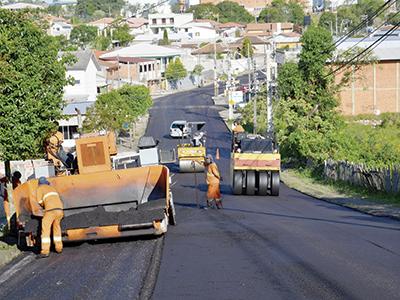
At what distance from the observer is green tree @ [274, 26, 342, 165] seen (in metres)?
45.6

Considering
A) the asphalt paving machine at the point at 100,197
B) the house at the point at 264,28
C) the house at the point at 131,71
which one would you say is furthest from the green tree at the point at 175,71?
the asphalt paving machine at the point at 100,197

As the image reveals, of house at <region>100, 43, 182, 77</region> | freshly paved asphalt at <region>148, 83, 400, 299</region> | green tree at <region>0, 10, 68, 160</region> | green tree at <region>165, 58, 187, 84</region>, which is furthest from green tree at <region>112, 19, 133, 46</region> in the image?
green tree at <region>0, 10, 68, 160</region>

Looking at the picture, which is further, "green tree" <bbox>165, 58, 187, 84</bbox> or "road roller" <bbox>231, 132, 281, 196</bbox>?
"green tree" <bbox>165, 58, 187, 84</bbox>

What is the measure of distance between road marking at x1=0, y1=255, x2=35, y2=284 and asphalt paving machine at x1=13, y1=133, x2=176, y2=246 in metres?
0.68

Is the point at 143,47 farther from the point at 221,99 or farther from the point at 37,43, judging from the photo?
the point at 37,43

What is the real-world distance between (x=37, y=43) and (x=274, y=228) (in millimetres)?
6907

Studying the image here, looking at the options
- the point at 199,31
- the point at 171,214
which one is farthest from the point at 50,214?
the point at 199,31

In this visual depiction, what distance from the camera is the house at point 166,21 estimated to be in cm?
17538

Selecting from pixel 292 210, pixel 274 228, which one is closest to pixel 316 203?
pixel 292 210

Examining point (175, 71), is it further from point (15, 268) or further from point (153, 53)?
point (15, 268)

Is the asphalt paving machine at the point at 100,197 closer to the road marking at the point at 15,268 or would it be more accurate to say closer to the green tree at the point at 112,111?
the road marking at the point at 15,268

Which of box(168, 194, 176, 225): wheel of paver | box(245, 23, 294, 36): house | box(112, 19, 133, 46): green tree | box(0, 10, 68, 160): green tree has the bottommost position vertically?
box(168, 194, 176, 225): wheel of paver

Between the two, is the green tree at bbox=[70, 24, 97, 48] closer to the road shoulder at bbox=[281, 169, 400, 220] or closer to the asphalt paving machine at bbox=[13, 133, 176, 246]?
the road shoulder at bbox=[281, 169, 400, 220]

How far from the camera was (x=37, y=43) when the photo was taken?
1862 centimetres
